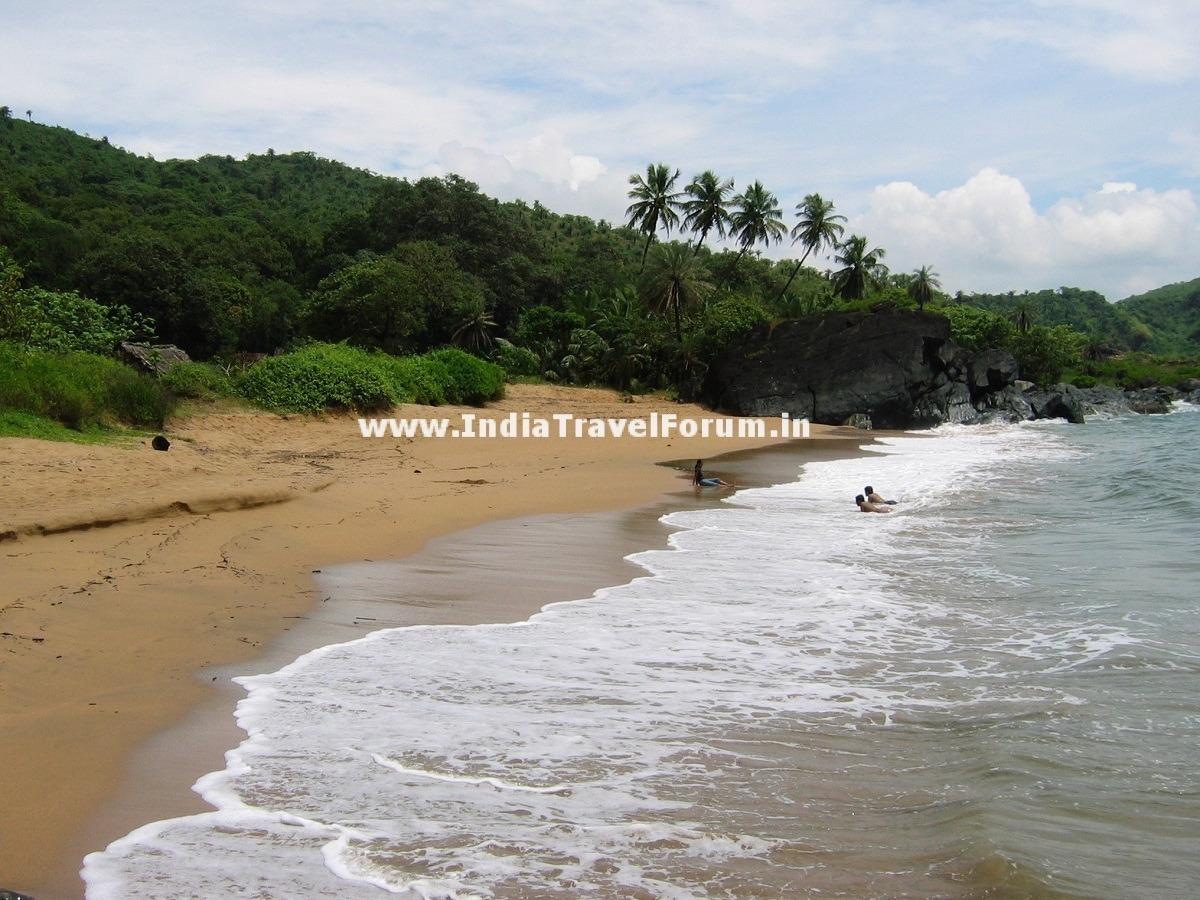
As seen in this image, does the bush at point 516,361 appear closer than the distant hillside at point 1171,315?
Yes

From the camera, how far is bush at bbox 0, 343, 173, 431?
44.6 ft

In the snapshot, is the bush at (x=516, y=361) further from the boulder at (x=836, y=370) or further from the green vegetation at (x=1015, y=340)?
the green vegetation at (x=1015, y=340)

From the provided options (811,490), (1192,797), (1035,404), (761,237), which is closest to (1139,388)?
(1035,404)

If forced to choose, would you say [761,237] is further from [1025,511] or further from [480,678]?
[480,678]

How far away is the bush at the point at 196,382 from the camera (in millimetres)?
18297

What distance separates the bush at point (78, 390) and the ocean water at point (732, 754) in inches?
411

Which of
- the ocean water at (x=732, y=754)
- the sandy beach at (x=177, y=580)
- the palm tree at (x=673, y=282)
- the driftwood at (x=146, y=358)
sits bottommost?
the ocean water at (x=732, y=754)

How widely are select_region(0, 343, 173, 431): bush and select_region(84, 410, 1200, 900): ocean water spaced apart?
1044cm

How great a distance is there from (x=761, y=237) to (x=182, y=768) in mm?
49109

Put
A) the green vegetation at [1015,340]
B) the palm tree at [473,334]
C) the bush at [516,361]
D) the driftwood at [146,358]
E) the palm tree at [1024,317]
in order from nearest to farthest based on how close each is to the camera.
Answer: the driftwood at [146,358] → the bush at [516,361] → the palm tree at [473,334] → the green vegetation at [1015,340] → the palm tree at [1024,317]

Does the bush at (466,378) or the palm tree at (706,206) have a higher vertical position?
the palm tree at (706,206)

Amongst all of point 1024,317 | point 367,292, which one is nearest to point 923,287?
point 1024,317

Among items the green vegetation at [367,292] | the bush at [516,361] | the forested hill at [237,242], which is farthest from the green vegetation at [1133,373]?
the bush at [516,361]

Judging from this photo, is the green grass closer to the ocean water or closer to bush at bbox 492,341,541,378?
the ocean water
